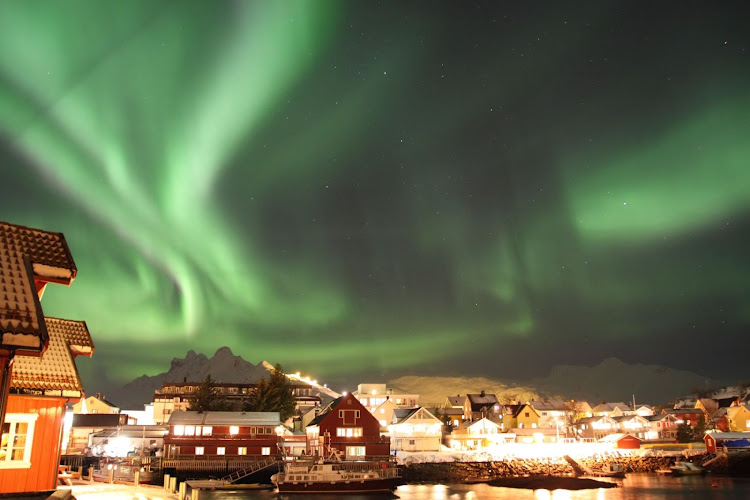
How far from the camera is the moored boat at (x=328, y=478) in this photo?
232 ft

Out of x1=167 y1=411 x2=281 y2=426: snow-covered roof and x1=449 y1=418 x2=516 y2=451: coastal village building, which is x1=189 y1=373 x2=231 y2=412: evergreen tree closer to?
x1=167 y1=411 x2=281 y2=426: snow-covered roof

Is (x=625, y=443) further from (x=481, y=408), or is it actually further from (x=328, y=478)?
(x=328, y=478)

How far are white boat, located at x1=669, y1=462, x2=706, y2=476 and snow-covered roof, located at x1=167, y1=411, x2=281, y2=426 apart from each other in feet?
215

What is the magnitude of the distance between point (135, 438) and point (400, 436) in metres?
45.8

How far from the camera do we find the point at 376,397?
147375 mm

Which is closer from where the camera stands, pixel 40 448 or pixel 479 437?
pixel 40 448

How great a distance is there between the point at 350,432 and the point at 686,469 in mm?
56040

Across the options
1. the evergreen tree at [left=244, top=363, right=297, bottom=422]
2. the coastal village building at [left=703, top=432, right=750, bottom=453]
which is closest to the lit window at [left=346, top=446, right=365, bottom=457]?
the evergreen tree at [left=244, top=363, right=297, bottom=422]

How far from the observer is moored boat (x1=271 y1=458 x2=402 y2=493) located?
70688mm

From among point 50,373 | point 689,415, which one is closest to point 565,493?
point 50,373

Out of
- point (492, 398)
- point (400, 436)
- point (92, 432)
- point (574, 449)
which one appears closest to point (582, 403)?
point (492, 398)

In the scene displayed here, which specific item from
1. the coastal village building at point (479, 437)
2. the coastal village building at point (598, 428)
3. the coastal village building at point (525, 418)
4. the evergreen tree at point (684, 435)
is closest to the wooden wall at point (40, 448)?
the coastal village building at point (479, 437)

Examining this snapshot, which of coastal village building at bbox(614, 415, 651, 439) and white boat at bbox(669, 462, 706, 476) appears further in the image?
coastal village building at bbox(614, 415, 651, 439)

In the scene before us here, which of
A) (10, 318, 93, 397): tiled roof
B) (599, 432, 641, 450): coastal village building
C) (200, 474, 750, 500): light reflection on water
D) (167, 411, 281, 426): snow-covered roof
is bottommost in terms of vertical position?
(200, 474, 750, 500): light reflection on water
